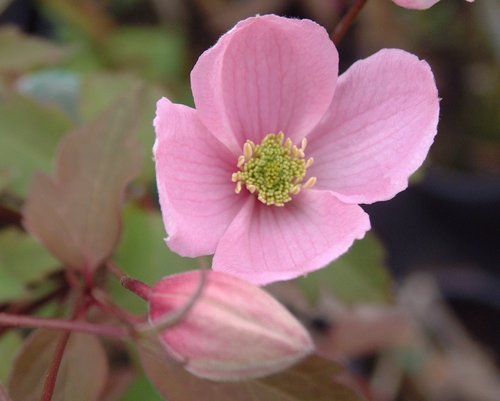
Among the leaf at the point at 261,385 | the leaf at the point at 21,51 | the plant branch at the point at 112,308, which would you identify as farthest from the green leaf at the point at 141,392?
the leaf at the point at 21,51

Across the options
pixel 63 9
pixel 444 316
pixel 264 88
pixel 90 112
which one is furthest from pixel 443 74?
pixel 264 88

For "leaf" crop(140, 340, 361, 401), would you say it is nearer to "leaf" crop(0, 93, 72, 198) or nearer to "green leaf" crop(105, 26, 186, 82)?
"leaf" crop(0, 93, 72, 198)

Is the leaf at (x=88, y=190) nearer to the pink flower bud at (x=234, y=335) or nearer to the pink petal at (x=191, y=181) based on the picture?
the pink petal at (x=191, y=181)

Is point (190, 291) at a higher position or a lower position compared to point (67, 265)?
higher

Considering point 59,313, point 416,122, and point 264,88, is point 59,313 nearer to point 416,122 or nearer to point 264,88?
point 264,88

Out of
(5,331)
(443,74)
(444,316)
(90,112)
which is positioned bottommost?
(444,316)

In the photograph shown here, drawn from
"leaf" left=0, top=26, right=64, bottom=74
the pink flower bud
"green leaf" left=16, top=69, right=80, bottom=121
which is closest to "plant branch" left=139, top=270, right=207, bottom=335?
the pink flower bud
